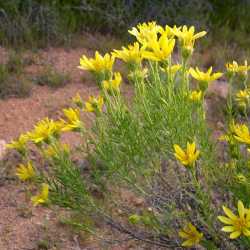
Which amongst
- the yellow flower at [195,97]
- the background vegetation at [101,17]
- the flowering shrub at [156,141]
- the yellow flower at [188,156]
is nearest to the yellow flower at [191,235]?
the flowering shrub at [156,141]

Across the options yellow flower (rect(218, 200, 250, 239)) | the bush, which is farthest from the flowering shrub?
the bush

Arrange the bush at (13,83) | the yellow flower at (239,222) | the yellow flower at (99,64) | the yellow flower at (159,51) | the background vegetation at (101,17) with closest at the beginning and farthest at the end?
the yellow flower at (239,222) → the yellow flower at (159,51) → the yellow flower at (99,64) → the bush at (13,83) → the background vegetation at (101,17)

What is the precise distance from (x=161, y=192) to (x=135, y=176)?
0.99ft

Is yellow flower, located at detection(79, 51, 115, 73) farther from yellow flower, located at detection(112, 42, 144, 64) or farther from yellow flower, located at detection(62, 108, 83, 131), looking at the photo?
yellow flower, located at detection(62, 108, 83, 131)

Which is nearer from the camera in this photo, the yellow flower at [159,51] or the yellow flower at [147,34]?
the yellow flower at [159,51]

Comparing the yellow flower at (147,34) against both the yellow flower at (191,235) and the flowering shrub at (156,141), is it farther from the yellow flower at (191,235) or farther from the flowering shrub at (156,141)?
the yellow flower at (191,235)

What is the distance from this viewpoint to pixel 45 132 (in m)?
2.69

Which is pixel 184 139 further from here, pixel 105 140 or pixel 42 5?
pixel 42 5

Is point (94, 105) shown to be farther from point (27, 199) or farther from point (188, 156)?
point (27, 199)

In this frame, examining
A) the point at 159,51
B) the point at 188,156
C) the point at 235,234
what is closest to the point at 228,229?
the point at 235,234

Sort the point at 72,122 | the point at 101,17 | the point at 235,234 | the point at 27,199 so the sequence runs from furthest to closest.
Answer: the point at 101,17 < the point at 27,199 < the point at 72,122 < the point at 235,234

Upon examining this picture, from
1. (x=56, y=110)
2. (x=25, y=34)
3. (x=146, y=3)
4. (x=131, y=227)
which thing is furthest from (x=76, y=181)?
(x=146, y=3)

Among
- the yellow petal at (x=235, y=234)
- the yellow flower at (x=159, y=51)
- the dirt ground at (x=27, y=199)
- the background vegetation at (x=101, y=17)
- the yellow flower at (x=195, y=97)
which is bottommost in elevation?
the dirt ground at (x=27, y=199)

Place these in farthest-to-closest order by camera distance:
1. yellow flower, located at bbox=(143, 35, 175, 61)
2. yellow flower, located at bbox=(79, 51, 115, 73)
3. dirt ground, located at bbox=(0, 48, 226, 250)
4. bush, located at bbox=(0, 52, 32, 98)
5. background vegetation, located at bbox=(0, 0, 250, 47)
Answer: background vegetation, located at bbox=(0, 0, 250, 47)
bush, located at bbox=(0, 52, 32, 98)
dirt ground, located at bbox=(0, 48, 226, 250)
yellow flower, located at bbox=(79, 51, 115, 73)
yellow flower, located at bbox=(143, 35, 175, 61)
